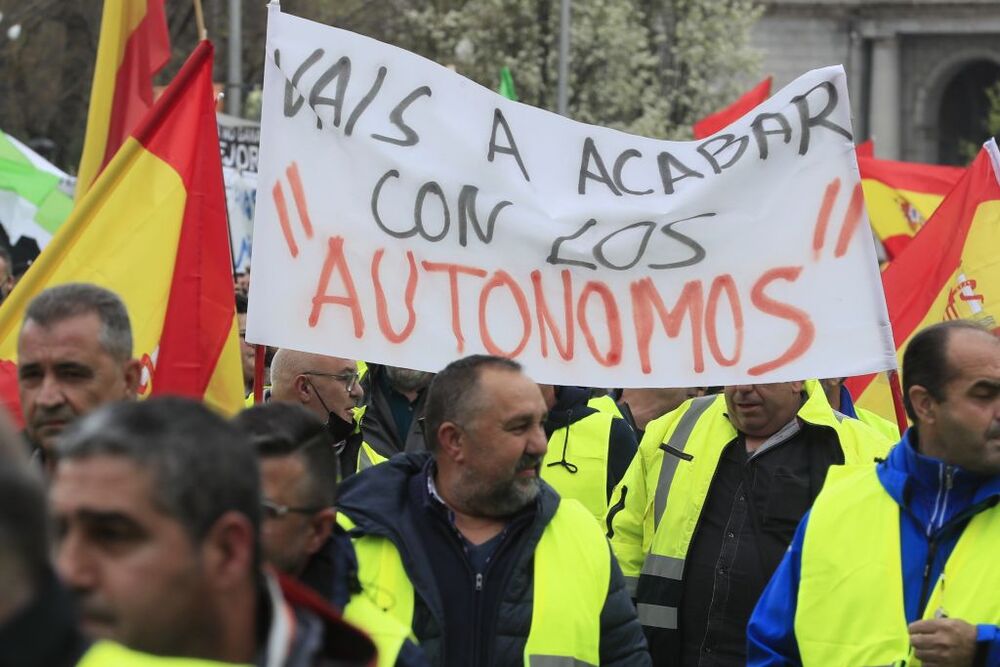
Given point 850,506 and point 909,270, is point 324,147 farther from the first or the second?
point 909,270

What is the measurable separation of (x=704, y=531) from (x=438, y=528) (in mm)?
1579

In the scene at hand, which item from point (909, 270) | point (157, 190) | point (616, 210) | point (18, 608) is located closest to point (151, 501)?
point (18, 608)

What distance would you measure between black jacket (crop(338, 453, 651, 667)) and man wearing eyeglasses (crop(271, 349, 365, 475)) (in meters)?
1.88

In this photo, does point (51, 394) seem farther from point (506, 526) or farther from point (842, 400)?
point (842, 400)

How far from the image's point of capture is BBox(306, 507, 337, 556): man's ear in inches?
148

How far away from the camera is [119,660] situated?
6.96ft

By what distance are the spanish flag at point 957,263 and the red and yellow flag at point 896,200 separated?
5934 mm

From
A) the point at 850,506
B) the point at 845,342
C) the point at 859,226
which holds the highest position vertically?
the point at 859,226

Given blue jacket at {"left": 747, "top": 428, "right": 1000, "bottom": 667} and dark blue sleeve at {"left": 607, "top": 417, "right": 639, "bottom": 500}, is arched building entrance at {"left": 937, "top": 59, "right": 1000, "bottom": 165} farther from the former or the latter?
blue jacket at {"left": 747, "top": 428, "right": 1000, "bottom": 667}

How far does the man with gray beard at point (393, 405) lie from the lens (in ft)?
22.6

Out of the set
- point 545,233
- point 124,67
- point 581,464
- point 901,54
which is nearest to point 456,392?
point 545,233

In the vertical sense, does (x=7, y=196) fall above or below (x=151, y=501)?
above

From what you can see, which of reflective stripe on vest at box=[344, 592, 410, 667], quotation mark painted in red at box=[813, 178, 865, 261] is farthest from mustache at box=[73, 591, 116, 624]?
quotation mark painted in red at box=[813, 178, 865, 261]

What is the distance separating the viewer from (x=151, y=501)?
7.64 ft
